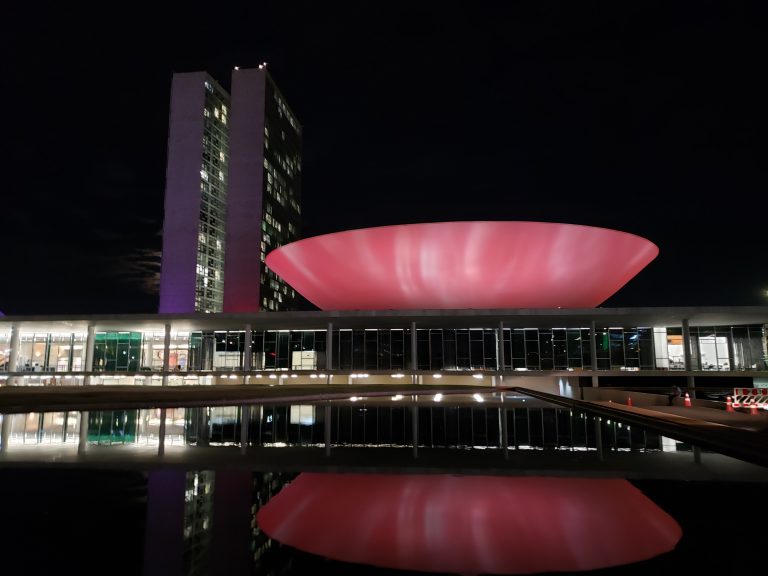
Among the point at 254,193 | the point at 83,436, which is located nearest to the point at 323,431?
the point at 83,436

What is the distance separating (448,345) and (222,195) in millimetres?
60891

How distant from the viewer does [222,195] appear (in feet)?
283

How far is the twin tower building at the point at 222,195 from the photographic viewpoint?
7506 cm

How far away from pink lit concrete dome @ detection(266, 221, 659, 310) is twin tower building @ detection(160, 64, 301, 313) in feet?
152

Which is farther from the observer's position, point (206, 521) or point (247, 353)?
point (247, 353)

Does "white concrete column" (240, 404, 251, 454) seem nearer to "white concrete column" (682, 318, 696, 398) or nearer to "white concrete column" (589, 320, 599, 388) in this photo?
"white concrete column" (589, 320, 599, 388)

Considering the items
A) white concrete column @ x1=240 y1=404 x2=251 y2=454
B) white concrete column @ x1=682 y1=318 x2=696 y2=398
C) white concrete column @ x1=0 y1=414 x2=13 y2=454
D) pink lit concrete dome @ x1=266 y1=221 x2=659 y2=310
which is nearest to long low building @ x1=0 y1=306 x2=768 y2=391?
white concrete column @ x1=682 y1=318 x2=696 y2=398

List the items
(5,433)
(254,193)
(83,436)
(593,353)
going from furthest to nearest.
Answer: (254,193), (593,353), (5,433), (83,436)

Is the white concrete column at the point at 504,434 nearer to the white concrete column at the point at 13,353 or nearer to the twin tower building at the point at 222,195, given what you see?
the white concrete column at the point at 13,353

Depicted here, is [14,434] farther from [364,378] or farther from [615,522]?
[364,378]

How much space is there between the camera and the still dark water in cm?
264

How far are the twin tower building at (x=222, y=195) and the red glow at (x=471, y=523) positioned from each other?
72198 millimetres

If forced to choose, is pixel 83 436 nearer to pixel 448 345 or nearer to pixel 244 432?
pixel 244 432

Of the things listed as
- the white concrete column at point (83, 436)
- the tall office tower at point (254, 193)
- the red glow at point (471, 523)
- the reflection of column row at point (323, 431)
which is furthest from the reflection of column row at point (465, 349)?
the tall office tower at point (254, 193)
